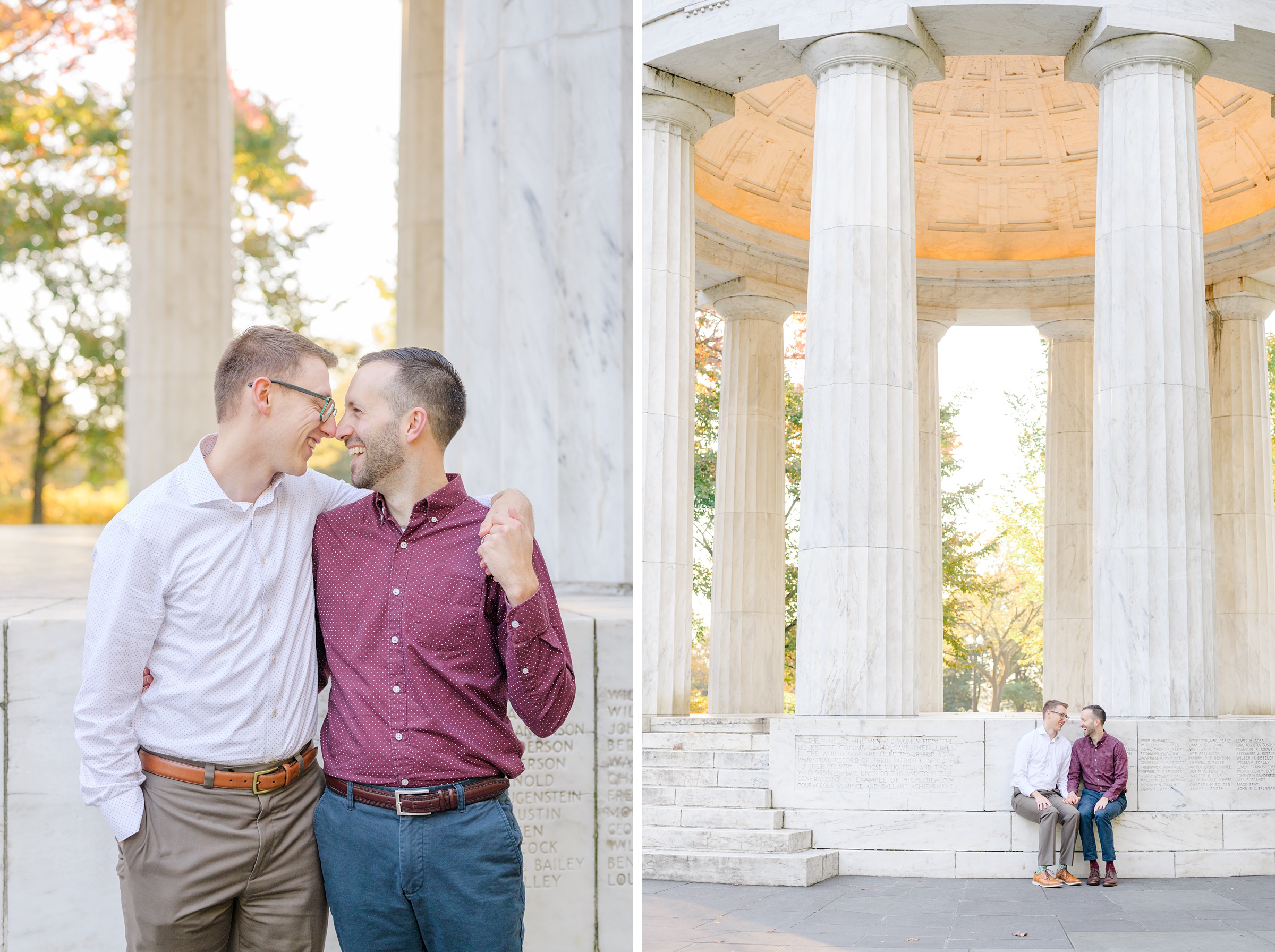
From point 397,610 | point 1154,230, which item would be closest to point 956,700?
point 1154,230

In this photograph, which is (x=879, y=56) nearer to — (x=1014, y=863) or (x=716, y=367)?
(x=1014, y=863)

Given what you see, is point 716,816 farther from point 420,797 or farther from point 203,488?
point 203,488

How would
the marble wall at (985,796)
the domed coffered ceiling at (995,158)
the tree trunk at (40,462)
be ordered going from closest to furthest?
the marble wall at (985,796)
the tree trunk at (40,462)
the domed coffered ceiling at (995,158)

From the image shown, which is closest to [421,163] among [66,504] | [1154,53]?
[1154,53]

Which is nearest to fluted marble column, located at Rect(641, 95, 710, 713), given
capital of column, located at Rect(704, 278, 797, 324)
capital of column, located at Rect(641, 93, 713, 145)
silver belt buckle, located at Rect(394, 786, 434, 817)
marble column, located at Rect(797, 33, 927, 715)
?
capital of column, located at Rect(641, 93, 713, 145)

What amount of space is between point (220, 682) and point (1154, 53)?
43289mm

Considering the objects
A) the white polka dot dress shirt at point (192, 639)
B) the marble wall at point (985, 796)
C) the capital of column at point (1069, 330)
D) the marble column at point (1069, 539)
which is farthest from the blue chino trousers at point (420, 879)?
the capital of column at point (1069, 330)

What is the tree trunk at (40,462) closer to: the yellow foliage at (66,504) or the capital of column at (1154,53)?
the yellow foliage at (66,504)

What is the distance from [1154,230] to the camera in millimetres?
42844

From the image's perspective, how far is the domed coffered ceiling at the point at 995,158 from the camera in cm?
6366

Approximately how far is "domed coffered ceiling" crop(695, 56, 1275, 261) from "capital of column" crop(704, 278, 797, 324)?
14.1 ft

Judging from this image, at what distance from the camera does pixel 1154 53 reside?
43625mm

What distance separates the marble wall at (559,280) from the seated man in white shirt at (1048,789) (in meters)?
22.1

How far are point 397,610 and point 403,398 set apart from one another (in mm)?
1805
